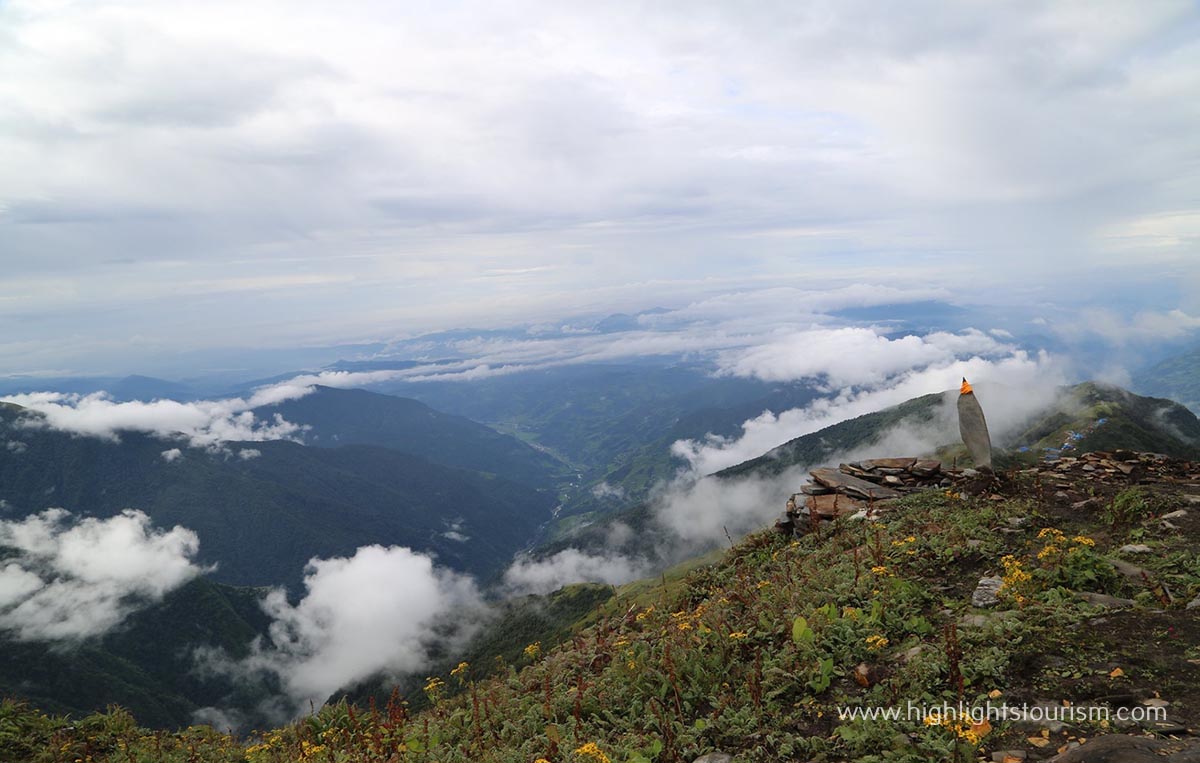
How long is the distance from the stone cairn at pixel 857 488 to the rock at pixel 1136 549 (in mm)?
6920

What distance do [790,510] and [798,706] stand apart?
13.4 meters

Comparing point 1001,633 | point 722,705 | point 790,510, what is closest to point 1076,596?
point 1001,633

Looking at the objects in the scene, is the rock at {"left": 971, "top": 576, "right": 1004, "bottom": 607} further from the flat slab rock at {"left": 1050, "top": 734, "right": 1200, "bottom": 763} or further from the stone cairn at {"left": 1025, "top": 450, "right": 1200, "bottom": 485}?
the stone cairn at {"left": 1025, "top": 450, "right": 1200, "bottom": 485}

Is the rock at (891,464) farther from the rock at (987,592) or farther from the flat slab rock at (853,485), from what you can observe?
the rock at (987,592)

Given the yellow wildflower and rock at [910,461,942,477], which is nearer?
the yellow wildflower

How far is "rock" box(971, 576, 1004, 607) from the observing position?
10.1m

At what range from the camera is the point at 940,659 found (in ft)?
27.5

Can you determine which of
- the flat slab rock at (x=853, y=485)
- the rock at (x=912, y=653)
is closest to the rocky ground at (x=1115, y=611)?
the flat slab rock at (x=853, y=485)

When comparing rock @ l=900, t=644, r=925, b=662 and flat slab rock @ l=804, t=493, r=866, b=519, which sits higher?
rock @ l=900, t=644, r=925, b=662

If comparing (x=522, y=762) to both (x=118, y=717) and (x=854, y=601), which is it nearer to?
(x=854, y=601)

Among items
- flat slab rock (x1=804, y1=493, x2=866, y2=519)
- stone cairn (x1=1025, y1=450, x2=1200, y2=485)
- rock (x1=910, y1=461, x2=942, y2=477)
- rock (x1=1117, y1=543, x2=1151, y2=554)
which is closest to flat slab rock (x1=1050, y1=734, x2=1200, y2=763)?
rock (x1=1117, y1=543, x2=1151, y2=554)

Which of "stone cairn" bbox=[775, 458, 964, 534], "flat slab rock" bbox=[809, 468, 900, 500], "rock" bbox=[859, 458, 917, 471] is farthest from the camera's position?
"rock" bbox=[859, 458, 917, 471]

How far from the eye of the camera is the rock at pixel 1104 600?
912cm

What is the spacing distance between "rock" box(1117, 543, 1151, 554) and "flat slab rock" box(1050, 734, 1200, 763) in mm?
7645
